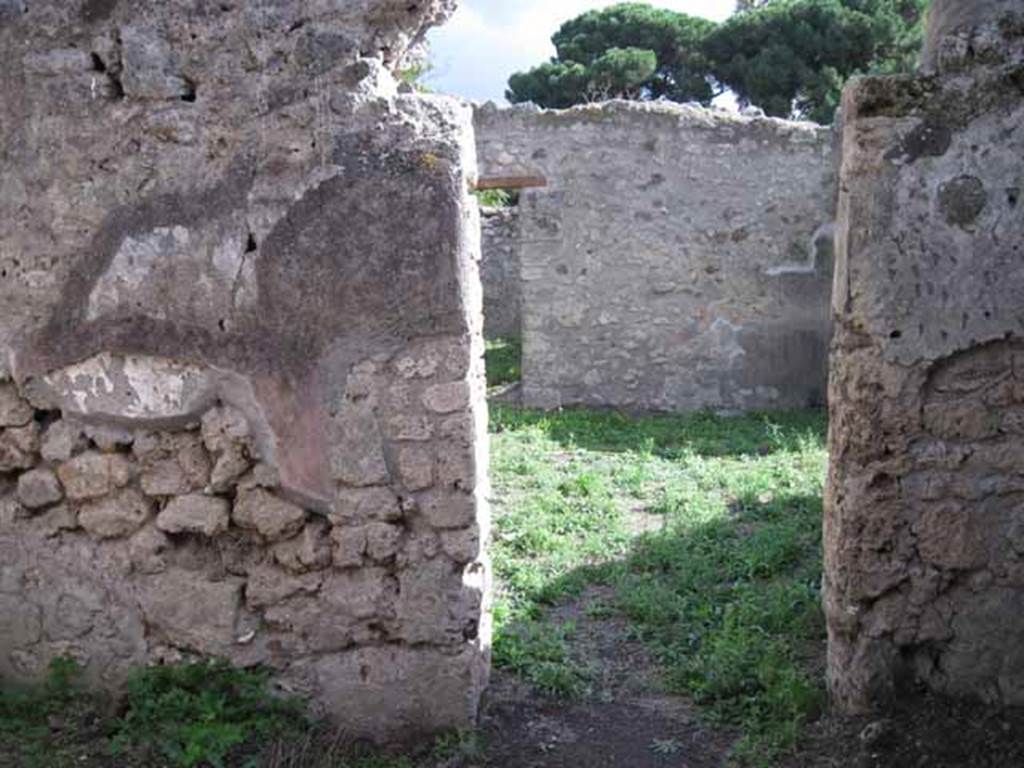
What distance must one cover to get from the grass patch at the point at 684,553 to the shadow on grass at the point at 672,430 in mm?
30

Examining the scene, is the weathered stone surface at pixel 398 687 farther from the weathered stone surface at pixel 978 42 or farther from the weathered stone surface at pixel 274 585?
the weathered stone surface at pixel 978 42

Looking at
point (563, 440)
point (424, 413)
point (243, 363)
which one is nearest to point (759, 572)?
point (424, 413)

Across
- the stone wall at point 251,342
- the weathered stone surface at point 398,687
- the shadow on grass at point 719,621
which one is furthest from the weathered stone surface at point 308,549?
the shadow on grass at point 719,621

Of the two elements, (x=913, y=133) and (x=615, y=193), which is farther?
(x=615, y=193)

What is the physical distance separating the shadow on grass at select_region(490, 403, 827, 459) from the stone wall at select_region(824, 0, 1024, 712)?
4096 mm

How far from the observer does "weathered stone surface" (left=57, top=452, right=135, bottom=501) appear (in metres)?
3.31

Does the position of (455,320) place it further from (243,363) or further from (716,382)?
(716,382)

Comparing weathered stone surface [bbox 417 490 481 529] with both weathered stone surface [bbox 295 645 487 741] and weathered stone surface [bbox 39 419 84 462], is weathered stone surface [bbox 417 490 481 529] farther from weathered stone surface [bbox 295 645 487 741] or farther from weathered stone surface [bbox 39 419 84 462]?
weathered stone surface [bbox 39 419 84 462]

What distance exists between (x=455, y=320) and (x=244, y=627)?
1177 mm

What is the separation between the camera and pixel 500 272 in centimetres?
1281

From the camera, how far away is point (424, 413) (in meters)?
3.19

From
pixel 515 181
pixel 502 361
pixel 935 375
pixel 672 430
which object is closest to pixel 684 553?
pixel 935 375

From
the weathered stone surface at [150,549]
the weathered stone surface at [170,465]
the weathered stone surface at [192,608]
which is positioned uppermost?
the weathered stone surface at [170,465]

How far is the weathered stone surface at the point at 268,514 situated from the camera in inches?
128
